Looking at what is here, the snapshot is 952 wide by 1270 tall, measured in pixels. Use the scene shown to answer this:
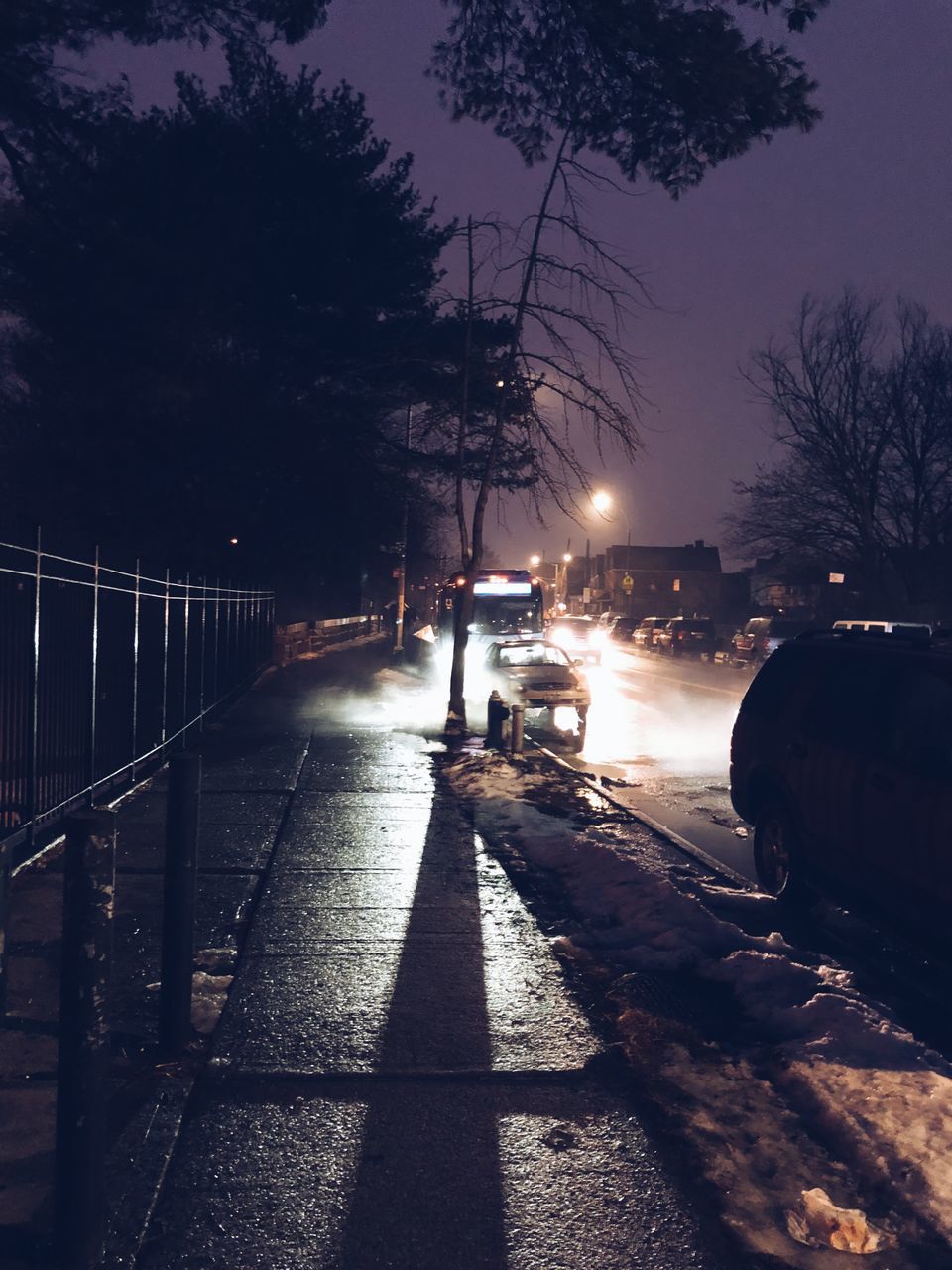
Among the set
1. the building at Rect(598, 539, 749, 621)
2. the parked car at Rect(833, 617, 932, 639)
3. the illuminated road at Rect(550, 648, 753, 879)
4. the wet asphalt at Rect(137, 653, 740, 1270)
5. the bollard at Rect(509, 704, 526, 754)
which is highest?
the building at Rect(598, 539, 749, 621)

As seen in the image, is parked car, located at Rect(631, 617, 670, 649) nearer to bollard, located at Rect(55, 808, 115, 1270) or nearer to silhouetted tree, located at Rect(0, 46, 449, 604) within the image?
silhouetted tree, located at Rect(0, 46, 449, 604)

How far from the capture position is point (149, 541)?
28250mm

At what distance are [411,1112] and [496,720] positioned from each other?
1151cm

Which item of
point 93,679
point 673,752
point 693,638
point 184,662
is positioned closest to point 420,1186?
point 93,679

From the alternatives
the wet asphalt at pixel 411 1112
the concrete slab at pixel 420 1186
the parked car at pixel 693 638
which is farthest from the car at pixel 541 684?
the parked car at pixel 693 638

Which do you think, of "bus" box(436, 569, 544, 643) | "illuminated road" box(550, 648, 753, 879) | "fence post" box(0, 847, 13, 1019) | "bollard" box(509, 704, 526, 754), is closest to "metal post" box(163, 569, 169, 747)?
"bollard" box(509, 704, 526, 754)

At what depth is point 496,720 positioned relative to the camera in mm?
15805

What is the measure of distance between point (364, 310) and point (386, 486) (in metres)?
5.84

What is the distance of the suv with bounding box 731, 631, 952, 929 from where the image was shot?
5707 mm

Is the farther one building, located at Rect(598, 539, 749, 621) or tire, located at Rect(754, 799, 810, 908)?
building, located at Rect(598, 539, 749, 621)

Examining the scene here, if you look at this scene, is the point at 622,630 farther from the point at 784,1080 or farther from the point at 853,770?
the point at 784,1080

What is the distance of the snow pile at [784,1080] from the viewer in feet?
12.3

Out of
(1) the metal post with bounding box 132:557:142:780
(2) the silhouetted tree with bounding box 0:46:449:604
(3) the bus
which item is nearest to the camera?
(1) the metal post with bounding box 132:557:142:780

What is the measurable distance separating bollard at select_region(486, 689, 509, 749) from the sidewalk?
23.9ft
